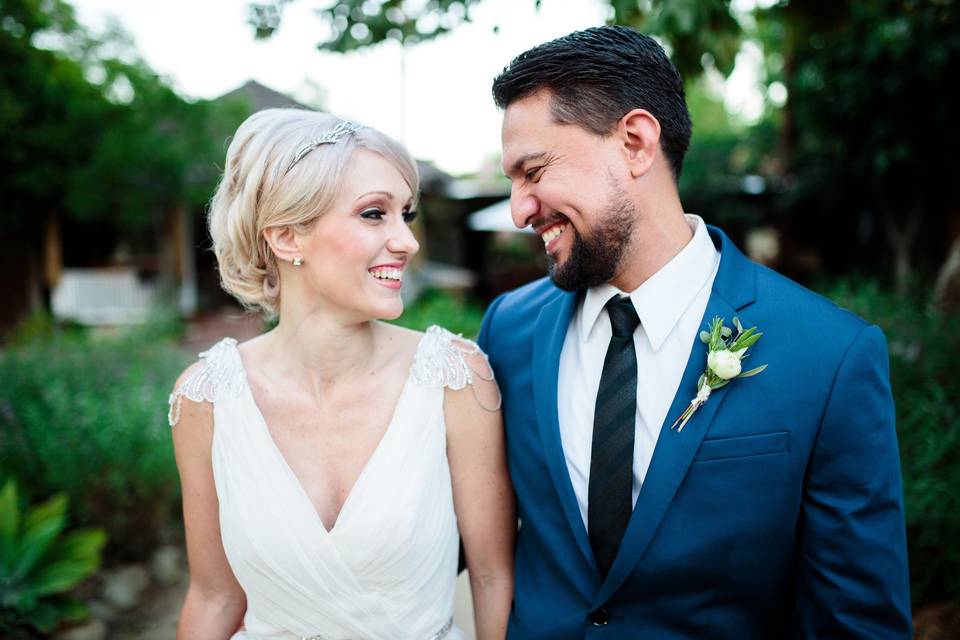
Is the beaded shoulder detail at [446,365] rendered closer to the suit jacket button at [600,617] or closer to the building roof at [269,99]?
the suit jacket button at [600,617]

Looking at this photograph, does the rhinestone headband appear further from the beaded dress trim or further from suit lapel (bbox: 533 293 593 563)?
suit lapel (bbox: 533 293 593 563)

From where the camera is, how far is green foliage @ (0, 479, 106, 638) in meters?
3.50

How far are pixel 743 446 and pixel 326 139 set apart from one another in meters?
1.44

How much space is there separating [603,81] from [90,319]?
52.0 feet

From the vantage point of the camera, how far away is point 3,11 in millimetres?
10430

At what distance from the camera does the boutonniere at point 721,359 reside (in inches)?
70.9

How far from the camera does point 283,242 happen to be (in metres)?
2.26

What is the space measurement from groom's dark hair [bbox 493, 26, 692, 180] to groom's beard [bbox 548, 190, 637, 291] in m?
0.23

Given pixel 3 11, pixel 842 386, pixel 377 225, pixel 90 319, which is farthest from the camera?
pixel 90 319

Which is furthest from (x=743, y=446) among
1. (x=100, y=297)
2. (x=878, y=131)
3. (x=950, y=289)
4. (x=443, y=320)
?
(x=100, y=297)

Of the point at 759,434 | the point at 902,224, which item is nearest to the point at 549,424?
the point at 759,434

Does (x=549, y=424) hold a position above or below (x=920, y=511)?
above

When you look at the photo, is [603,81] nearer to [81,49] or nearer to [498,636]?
[498,636]

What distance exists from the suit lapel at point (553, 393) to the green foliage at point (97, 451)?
339 cm
